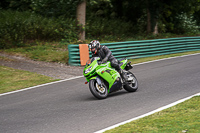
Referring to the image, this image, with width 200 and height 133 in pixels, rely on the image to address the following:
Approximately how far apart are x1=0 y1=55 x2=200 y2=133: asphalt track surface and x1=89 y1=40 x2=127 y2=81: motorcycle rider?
764 mm

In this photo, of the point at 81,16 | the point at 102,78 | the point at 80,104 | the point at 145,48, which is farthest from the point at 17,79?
the point at 81,16

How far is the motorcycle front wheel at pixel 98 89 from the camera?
7.75m

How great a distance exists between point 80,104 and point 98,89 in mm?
666

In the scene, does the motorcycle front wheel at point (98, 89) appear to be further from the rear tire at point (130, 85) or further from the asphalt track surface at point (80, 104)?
the rear tire at point (130, 85)

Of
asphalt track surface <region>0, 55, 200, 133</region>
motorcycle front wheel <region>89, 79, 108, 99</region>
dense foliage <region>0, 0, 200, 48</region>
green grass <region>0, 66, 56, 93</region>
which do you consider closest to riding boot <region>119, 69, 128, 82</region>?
asphalt track surface <region>0, 55, 200, 133</region>

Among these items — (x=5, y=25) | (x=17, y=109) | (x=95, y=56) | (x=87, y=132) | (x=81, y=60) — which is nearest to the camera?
(x=87, y=132)

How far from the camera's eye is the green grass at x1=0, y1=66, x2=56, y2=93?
1080 centimetres

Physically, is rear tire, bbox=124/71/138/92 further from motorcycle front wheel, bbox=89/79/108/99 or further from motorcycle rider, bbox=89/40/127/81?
motorcycle front wheel, bbox=89/79/108/99

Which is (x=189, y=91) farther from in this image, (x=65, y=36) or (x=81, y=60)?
(x=65, y=36)

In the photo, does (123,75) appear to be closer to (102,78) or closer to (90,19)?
(102,78)

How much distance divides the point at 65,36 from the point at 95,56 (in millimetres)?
13075

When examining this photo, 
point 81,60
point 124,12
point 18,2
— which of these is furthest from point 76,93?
point 124,12

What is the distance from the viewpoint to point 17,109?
7516 mm

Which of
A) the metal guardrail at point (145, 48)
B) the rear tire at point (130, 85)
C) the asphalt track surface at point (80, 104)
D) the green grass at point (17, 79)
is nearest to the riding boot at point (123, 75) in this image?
the rear tire at point (130, 85)
